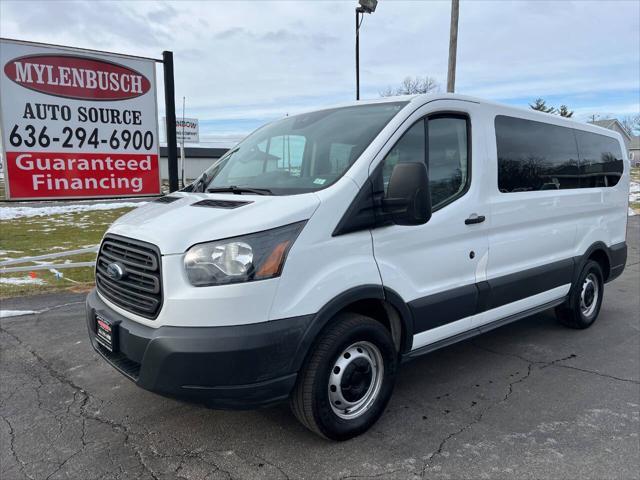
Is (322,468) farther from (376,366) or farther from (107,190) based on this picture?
(107,190)

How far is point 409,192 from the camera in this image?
115 inches

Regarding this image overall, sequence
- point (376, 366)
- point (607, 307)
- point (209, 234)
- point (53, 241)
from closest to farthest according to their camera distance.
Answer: point (209, 234) < point (376, 366) < point (607, 307) < point (53, 241)

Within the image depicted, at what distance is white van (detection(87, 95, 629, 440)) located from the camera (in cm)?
262

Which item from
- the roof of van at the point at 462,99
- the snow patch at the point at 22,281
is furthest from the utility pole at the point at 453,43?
the snow patch at the point at 22,281

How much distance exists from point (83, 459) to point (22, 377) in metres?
1.53

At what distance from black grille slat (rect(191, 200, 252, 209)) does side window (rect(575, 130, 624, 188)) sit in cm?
378

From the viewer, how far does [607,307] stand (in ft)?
21.2

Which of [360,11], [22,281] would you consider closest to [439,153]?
[22,281]

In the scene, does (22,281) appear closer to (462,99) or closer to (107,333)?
(107,333)

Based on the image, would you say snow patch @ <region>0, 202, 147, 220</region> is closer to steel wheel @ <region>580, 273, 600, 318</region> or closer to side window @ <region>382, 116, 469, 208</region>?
steel wheel @ <region>580, 273, 600, 318</region>

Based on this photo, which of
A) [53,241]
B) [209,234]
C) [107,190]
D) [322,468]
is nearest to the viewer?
[209,234]

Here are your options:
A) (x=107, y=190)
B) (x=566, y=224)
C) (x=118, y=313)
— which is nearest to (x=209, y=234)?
(x=118, y=313)

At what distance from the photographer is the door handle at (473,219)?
12.1 feet

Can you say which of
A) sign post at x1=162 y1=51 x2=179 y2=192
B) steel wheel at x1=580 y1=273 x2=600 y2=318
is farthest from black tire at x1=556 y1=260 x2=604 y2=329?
sign post at x1=162 y1=51 x2=179 y2=192
